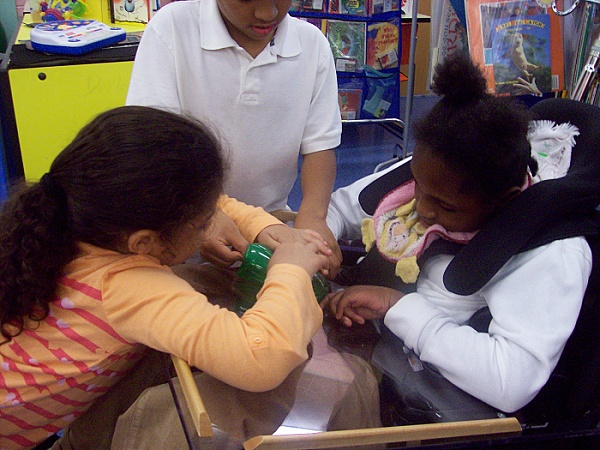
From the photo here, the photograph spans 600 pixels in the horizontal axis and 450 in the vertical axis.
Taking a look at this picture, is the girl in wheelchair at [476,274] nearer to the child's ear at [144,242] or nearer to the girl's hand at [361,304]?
the girl's hand at [361,304]

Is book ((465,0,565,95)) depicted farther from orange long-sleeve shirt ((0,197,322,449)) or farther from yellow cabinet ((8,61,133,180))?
orange long-sleeve shirt ((0,197,322,449))

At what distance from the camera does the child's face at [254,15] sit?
1064 millimetres

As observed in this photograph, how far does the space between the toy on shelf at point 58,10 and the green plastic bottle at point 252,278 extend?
1.97 meters

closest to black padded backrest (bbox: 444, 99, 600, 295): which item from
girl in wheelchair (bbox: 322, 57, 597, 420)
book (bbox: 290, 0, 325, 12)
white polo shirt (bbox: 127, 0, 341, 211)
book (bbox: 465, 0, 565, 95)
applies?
girl in wheelchair (bbox: 322, 57, 597, 420)

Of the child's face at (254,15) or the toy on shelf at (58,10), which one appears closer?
the child's face at (254,15)

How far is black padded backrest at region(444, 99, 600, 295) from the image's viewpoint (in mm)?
832

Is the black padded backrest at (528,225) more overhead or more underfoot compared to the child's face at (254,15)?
more underfoot

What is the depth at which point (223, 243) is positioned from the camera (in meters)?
1.04

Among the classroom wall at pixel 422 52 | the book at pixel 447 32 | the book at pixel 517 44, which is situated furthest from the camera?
the classroom wall at pixel 422 52

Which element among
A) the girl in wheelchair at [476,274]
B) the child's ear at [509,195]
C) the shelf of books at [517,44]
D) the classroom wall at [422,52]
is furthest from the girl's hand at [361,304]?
the classroom wall at [422,52]

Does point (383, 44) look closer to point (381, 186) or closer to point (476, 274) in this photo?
point (381, 186)

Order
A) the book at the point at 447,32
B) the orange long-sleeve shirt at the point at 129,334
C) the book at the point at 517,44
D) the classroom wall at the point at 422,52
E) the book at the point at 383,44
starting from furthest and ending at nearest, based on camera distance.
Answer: the classroom wall at the point at 422,52, the book at the point at 383,44, the book at the point at 447,32, the book at the point at 517,44, the orange long-sleeve shirt at the point at 129,334

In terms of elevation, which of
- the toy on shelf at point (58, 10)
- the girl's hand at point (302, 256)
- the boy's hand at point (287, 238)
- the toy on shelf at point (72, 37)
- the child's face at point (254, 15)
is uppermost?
the child's face at point (254, 15)

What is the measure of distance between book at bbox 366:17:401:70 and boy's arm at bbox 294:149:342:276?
1.65m
